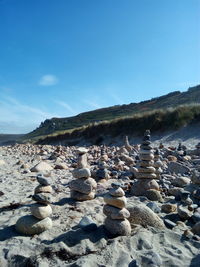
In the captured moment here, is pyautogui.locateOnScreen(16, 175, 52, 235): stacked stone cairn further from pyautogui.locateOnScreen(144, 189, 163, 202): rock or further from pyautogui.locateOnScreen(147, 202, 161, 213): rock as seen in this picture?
pyautogui.locateOnScreen(144, 189, 163, 202): rock

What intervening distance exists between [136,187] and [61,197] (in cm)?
164

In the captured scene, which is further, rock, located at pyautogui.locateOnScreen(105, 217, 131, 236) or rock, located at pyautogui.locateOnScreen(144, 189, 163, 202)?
rock, located at pyautogui.locateOnScreen(144, 189, 163, 202)

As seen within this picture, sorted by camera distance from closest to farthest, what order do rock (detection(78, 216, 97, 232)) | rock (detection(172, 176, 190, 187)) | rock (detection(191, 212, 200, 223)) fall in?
rock (detection(78, 216, 97, 232))
rock (detection(191, 212, 200, 223))
rock (detection(172, 176, 190, 187))

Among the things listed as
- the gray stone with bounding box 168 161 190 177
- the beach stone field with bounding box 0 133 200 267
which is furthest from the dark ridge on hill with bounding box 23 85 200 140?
the beach stone field with bounding box 0 133 200 267

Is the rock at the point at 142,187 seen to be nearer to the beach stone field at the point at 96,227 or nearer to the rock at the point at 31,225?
the beach stone field at the point at 96,227

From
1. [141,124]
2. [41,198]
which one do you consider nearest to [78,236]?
[41,198]

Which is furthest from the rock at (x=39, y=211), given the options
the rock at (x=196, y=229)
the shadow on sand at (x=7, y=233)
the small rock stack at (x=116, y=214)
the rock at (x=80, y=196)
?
the rock at (x=196, y=229)

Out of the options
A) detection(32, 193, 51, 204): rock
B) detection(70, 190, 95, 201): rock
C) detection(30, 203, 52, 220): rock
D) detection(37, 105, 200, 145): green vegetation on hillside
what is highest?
detection(37, 105, 200, 145): green vegetation on hillside

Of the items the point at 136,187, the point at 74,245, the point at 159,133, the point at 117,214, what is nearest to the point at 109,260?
the point at 74,245

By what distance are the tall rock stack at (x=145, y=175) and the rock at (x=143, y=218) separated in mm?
1480

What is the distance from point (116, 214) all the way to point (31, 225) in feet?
3.91

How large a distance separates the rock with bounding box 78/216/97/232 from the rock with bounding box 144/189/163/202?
1.94 meters

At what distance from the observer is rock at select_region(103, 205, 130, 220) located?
3.92 meters

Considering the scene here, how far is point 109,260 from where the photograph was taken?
320cm
